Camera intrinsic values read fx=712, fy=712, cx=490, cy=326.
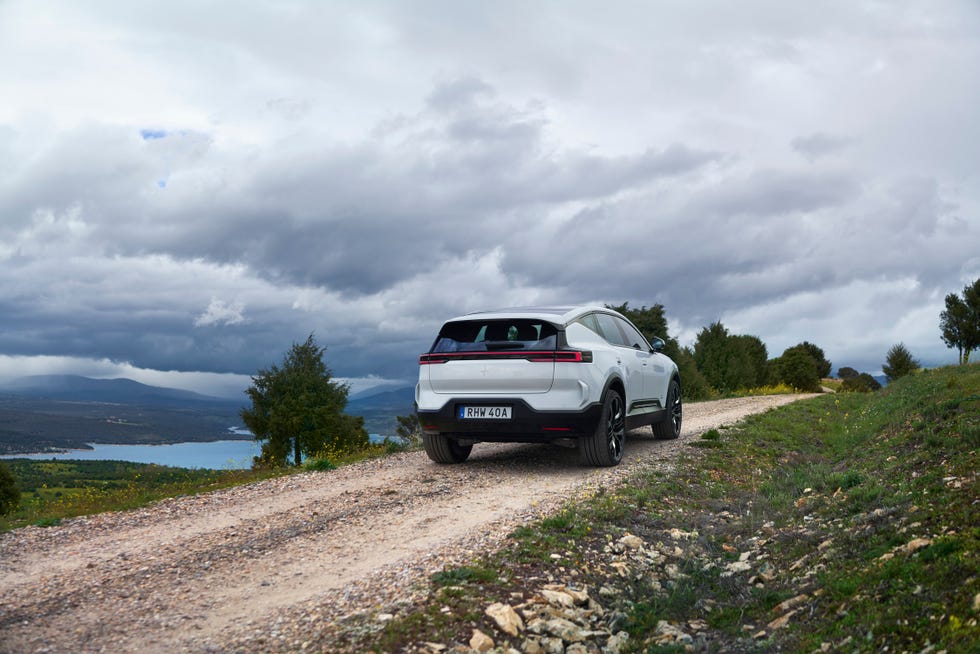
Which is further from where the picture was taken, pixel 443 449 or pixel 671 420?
pixel 671 420

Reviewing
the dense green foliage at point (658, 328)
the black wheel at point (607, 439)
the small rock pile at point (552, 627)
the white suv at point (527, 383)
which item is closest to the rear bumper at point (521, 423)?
the white suv at point (527, 383)

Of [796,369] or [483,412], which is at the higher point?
[796,369]

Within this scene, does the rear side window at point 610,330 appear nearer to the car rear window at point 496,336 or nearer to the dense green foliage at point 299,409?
the car rear window at point 496,336

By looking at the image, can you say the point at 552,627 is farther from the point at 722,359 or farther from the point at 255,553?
the point at 722,359

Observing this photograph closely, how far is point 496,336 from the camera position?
32.2 feet

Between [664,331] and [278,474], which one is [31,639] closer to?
[278,474]

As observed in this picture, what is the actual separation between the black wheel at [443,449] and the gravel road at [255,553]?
11.1 inches

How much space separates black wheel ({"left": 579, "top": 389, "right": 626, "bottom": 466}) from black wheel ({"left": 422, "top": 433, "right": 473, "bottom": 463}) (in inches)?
79.7

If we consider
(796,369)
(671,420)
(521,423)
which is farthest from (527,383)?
(796,369)

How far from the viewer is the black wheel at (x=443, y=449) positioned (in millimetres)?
10633

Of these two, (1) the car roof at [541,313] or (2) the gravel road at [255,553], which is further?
(1) the car roof at [541,313]

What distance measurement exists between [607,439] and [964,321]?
6017 centimetres

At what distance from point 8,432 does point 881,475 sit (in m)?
232

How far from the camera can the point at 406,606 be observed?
4.76 meters
